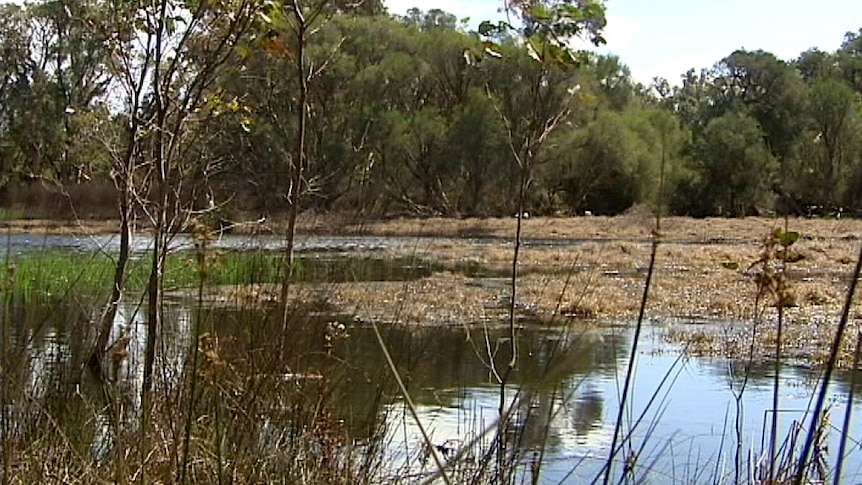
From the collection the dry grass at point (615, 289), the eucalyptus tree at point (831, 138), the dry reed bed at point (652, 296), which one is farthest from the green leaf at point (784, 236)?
the eucalyptus tree at point (831, 138)

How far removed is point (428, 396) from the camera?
8.15m

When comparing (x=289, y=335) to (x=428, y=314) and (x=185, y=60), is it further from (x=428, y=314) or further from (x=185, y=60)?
(x=428, y=314)

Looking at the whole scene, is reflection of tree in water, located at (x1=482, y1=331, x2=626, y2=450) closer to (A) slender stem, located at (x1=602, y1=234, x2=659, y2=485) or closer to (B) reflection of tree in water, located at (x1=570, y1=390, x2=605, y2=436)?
(B) reflection of tree in water, located at (x1=570, y1=390, x2=605, y2=436)

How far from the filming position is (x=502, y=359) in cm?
1049

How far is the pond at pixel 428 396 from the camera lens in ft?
12.5

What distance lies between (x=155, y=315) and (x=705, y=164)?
126 ft

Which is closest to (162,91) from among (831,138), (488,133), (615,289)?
(615,289)

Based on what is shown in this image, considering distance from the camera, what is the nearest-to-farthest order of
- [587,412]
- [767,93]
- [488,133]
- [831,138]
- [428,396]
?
[587,412] → [428,396] → [488,133] → [831,138] → [767,93]

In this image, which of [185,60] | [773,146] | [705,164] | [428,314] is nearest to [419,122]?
[705,164]

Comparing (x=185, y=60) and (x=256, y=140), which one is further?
(x=256, y=140)

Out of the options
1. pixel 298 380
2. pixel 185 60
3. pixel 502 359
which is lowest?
pixel 502 359

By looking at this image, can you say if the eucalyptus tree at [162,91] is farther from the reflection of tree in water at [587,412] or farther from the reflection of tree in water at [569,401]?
the reflection of tree in water at [587,412]

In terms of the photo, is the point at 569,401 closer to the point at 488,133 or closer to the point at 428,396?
the point at 428,396

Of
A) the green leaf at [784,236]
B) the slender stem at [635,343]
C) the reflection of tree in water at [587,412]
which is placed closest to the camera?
the slender stem at [635,343]
